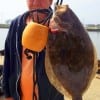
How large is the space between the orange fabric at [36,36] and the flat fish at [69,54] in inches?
1.9

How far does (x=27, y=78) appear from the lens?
8.54 feet

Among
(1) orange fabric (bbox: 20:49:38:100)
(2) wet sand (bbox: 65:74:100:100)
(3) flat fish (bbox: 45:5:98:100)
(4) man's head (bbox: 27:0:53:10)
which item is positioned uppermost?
(4) man's head (bbox: 27:0:53:10)

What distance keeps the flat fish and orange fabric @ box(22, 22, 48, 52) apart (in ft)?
0.16

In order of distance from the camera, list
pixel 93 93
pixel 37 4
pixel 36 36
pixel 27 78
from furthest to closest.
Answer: pixel 93 93, pixel 27 78, pixel 37 4, pixel 36 36

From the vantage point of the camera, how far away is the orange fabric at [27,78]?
2.59 meters

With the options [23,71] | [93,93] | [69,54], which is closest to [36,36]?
[69,54]

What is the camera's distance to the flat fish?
2.09m

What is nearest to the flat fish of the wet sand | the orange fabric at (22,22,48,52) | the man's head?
the orange fabric at (22,22,48,52)

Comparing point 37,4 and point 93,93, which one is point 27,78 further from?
point 93,93

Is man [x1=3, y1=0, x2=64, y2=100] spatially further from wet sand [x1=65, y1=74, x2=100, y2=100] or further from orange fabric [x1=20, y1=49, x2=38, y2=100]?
wet sand [x1=65, y1=74, x2=100, y2=100]

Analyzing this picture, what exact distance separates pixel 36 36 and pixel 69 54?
22cm

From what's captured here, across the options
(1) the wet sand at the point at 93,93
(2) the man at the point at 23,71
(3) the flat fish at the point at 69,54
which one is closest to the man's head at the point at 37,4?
(2) the man at the point at 23,71

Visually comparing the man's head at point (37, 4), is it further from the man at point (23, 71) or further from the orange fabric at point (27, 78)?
the orange fabric at point (27, 78)

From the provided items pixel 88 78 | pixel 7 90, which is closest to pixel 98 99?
pixel 7 90
